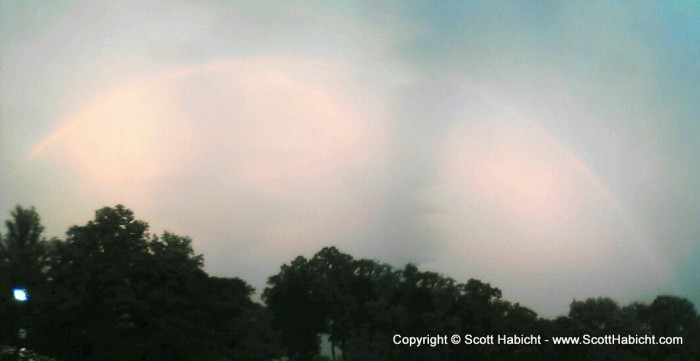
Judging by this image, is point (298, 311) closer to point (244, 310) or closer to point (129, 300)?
point (244, 310)

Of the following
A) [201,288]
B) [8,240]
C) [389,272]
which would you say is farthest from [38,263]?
[389,272]

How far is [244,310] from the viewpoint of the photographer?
55781mm

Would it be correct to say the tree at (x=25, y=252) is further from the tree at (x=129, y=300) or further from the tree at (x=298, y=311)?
the tree at (x=298, y=311)

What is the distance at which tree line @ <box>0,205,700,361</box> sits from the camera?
43.8 meters

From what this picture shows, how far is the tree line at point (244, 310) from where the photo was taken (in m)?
43.8

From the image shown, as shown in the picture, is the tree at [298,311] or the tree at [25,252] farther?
the tree at [298,311]

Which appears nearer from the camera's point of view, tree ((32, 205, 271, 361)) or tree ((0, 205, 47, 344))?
tree ((32, 205, 271, 361))

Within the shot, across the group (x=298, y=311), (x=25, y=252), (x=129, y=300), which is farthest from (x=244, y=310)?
(x=298, y=311)

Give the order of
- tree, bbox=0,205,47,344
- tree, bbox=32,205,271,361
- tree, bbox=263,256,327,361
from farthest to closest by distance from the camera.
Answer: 1. tree, bbox=263,256,327,361
2. tree, bbox=0,205,47,344
3. tree, bbox=32,205,271,361

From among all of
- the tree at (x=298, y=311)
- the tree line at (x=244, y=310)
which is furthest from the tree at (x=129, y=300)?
the tree at (x=298, y=311)

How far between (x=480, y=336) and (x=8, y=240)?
1919 inches

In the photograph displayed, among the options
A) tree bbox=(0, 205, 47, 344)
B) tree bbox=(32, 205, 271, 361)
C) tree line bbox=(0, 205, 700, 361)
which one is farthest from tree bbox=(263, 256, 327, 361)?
tree bbox=(0, 205, 47, 344)

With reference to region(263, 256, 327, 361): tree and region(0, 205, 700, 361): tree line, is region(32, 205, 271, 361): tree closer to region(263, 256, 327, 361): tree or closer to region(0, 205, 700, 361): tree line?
region(0, 205, 700, 361): tree line

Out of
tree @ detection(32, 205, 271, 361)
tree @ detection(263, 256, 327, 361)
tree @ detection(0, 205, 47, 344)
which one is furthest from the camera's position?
tree @ detection(263, 256, 327, 361)
